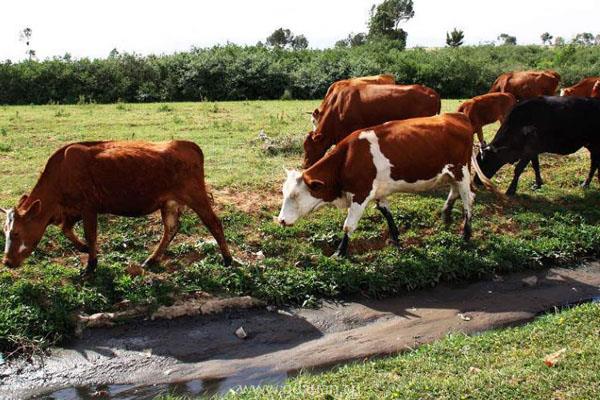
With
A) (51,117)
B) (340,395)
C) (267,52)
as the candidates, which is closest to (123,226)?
(340,395)

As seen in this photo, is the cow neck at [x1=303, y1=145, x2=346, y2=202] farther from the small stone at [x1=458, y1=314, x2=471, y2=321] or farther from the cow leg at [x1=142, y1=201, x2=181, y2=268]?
the small stone at [x1=458, y1=314, x2=471, y2=321]

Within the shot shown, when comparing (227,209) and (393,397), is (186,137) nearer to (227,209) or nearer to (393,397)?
(227,209)

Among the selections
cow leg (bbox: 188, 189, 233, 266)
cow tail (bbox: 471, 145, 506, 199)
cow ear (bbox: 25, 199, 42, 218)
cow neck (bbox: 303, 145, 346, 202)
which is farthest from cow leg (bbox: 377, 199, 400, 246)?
cow ear (bbox: 25, 199, 42, 218)

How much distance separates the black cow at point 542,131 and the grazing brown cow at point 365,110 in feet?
4.49

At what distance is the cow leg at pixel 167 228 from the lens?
29.7 feet

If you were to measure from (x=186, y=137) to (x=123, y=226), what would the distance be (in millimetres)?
6643

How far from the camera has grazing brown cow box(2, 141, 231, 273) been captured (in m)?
8.26

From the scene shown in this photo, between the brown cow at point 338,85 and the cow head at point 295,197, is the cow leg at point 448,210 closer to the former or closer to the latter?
the cow head at point 295,197

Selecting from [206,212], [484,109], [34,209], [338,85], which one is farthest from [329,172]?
[484,109]

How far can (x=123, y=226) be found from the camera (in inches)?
394

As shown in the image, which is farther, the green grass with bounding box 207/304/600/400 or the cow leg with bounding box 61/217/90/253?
the cow leg with bounding box 61/217/90/253

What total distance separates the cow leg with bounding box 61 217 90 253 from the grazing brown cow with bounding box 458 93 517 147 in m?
9.00

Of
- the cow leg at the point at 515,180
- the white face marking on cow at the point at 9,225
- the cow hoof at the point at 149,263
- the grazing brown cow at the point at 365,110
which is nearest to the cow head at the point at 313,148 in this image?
the grazing brown cow at the point at 365,110

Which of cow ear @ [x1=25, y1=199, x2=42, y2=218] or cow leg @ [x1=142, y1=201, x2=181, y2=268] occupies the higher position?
cow ear @ [x1=25, y1=199, x2=42, y2=218]
